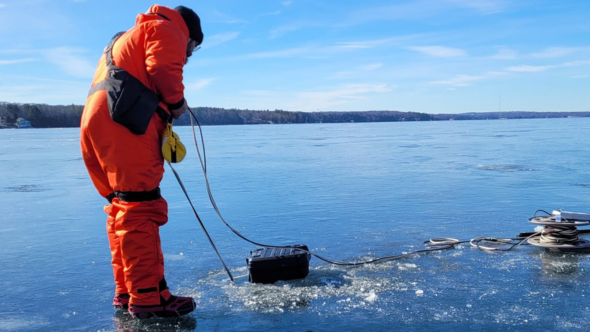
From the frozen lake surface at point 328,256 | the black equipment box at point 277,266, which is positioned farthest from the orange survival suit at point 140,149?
the black equipment box at point 277,266

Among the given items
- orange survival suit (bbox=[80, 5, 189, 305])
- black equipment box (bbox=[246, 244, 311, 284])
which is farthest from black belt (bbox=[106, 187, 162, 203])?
black equipment box (bbox=[246, 244, 311, 284])

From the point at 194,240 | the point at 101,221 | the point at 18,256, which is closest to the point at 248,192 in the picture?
the point at 101,221

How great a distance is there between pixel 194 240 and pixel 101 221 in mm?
1666

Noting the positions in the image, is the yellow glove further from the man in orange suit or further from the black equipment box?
the black equipment box

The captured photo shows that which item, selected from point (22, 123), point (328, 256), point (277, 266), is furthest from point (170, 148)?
point (22, 123)

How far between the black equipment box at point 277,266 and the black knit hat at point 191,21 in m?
1.54

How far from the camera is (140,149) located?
2723 mm

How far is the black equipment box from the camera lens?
3.36m

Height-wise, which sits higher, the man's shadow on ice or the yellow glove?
the yellow glove

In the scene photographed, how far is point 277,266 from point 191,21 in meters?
1.72

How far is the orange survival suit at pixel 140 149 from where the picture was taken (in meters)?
2.69

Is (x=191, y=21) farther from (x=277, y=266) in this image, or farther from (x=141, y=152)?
(x=277, y=266)

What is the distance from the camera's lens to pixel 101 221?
5.73 meters

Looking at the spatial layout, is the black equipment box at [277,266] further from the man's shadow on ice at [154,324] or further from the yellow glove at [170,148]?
the yellow glove at [170,148]
